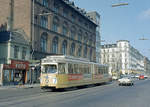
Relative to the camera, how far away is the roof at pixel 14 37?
3459cm

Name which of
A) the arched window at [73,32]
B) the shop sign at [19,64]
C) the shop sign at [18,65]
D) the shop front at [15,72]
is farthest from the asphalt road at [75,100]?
the arched window at [73,32]

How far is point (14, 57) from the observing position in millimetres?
34250

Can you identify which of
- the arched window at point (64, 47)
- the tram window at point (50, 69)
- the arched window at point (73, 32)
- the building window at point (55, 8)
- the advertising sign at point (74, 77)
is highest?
the building window at point (55, 8)

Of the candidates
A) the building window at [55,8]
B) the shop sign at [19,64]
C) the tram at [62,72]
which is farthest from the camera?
the building window at [55,8]

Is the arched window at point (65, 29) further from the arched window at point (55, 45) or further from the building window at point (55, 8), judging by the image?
the building window at point (55, 8)

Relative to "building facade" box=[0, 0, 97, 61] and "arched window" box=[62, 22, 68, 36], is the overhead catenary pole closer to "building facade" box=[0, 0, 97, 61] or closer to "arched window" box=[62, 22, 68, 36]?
"building facade" box=[0, 0, 97, 61]

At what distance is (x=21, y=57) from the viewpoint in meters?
35.5

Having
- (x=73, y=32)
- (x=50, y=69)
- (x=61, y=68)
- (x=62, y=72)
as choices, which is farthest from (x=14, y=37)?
(x=73, y=32)

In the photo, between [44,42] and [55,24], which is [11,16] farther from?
[55,24]

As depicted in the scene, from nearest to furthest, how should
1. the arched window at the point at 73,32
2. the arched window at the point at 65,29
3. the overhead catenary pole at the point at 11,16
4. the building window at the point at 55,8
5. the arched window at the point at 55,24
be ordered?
1. the overhead catenary pole at the point at 11,16
2. the arched window at the point at 55,24
3. the building window at the point at 55,8
4. the arched window at the point at 65,29
5. the arched window at the point at 73,32

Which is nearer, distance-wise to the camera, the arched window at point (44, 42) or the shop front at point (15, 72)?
the shop front at point (15, 72)

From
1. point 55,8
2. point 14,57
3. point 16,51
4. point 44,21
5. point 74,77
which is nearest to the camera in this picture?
point 74,77

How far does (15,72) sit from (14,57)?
2.33 metres

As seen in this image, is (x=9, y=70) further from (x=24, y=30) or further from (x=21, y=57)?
(x=24, y=30)
